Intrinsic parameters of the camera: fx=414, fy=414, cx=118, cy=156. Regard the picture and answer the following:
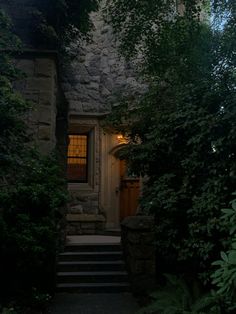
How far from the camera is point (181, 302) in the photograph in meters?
4.32

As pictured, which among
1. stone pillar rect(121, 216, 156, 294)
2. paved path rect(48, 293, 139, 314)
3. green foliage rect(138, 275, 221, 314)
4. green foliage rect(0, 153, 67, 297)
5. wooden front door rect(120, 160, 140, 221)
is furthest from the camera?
wooden front door rect(120, 160, 140, 221)

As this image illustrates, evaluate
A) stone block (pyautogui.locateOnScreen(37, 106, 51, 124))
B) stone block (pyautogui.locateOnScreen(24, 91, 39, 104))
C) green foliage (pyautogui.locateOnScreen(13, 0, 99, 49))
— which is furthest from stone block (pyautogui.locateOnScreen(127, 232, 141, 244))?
green foliage (pyautogui.locateOnScreen(13, 0, 99, 49))

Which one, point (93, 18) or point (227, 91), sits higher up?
point (93, 18)

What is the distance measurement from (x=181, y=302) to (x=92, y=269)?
2.80 metres

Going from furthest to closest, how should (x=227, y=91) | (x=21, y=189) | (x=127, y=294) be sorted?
(x=127, y=294) < (x=21, y=189) < (x=227, y=91)

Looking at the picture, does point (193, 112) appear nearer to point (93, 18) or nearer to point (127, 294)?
point (127, 294)

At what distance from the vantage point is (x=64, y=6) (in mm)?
7047

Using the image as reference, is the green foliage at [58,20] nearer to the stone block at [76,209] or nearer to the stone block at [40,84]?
the stone block at [40,84]

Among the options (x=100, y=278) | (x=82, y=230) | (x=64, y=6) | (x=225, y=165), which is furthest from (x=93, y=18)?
(x=225, y=165)

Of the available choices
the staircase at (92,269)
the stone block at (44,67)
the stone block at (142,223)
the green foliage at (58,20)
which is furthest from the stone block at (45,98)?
the staircase at (92,269)

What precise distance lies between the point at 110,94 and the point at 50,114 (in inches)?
205

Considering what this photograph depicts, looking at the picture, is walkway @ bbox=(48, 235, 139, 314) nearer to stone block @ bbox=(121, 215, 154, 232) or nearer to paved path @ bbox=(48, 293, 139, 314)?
paved path @ bbox=(48, 293, 139, 314)

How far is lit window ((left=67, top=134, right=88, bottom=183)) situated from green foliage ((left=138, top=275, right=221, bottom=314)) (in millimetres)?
6643

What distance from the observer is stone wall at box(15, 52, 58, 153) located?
6154 millimetres
